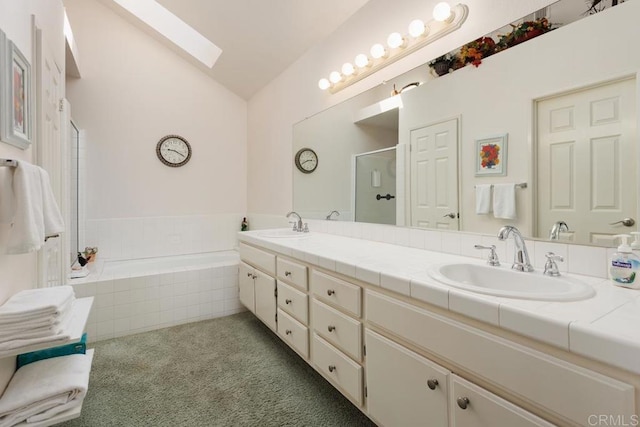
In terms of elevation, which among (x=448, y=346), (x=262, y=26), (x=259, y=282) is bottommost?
(x=259, y=282)

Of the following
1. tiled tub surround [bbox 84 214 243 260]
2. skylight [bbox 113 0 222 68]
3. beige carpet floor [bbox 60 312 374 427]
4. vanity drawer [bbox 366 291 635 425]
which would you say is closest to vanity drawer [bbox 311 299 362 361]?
vanity drawer [bbox 366 291 635 425]

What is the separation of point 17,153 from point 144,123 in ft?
7.77

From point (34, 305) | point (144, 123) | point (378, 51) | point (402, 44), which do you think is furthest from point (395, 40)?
point (144, 123)

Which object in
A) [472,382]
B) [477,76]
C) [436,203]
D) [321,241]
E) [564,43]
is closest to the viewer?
[472,382]

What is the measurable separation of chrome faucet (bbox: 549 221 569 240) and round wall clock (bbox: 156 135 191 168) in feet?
11.4

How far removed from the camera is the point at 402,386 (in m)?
1.12

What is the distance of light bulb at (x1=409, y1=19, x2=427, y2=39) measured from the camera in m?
1.63

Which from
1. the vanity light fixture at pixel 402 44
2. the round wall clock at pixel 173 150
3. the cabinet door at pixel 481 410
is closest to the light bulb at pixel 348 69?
the vanity light fixture at pixel 402 44

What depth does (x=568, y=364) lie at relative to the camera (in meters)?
0.70

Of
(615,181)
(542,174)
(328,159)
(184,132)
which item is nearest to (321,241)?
(328,159)

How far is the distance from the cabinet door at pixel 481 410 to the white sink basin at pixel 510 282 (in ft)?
0.91

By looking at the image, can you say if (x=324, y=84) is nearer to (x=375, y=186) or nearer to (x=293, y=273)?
(x=375, y=186)

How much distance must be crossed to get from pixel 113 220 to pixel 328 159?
239 centimetres

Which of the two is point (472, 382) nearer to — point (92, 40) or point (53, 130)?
point (53, 130)
